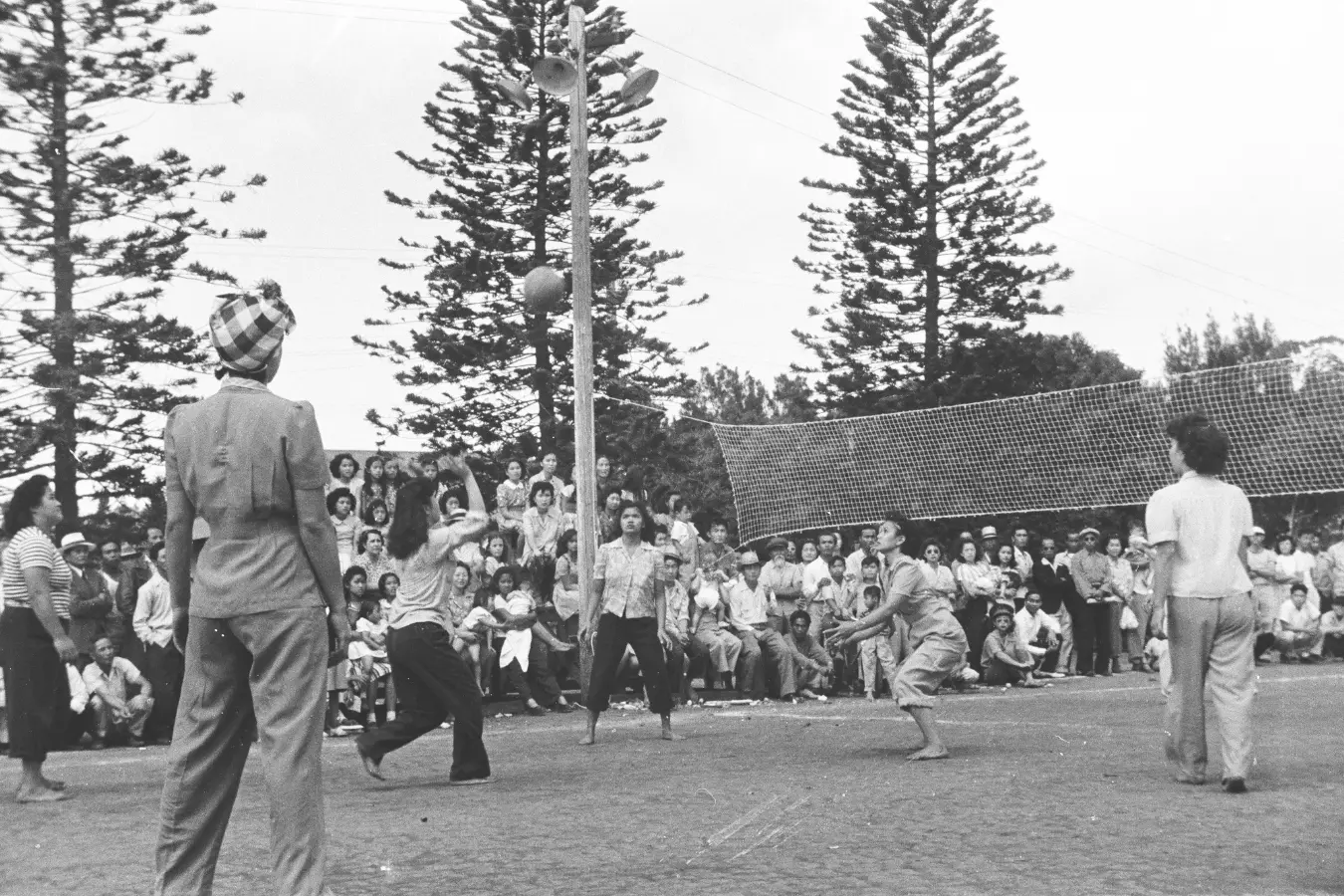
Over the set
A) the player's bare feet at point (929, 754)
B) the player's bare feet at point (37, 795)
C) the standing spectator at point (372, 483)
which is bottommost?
the player's bare feet at point (37, 795)

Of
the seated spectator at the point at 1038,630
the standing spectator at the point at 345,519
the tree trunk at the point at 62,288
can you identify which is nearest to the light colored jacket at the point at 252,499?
the standing spectator at the point at 345,519

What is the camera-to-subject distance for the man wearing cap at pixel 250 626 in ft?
16.4

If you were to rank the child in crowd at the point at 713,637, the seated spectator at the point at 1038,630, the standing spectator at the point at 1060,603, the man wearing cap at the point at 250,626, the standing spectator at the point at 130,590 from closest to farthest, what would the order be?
1. the man wearing cap at the point at 250,626
2. the standing spectator at the point at 130,590
3. the child in crowd at the point at 713,637
4. the seated spectator at the point at 1038,630
5. the standing spectator at the point at 1060,603

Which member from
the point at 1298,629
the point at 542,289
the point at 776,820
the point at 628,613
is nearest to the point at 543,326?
the point at 542,289

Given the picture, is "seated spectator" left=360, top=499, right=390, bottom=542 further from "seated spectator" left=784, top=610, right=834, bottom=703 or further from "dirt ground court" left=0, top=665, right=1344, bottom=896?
"dirt ground court" left=0, top=665, right=1344, bottom=896

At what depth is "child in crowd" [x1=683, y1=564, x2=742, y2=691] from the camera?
17.8 meters

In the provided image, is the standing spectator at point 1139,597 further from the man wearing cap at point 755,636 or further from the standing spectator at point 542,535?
the standing spectator at point 542,535

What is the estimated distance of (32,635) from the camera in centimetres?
908

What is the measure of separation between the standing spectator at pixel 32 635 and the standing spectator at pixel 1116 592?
1508 centimetres

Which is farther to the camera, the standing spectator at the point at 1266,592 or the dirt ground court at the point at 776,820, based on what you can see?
the standing spectator at the point at 1266,592

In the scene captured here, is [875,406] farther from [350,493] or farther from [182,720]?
[182,720]

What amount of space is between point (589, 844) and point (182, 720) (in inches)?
Result: 95.7

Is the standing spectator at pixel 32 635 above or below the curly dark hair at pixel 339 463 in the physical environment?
below

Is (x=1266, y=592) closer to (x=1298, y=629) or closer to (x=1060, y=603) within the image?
(x=1298, y=629)
